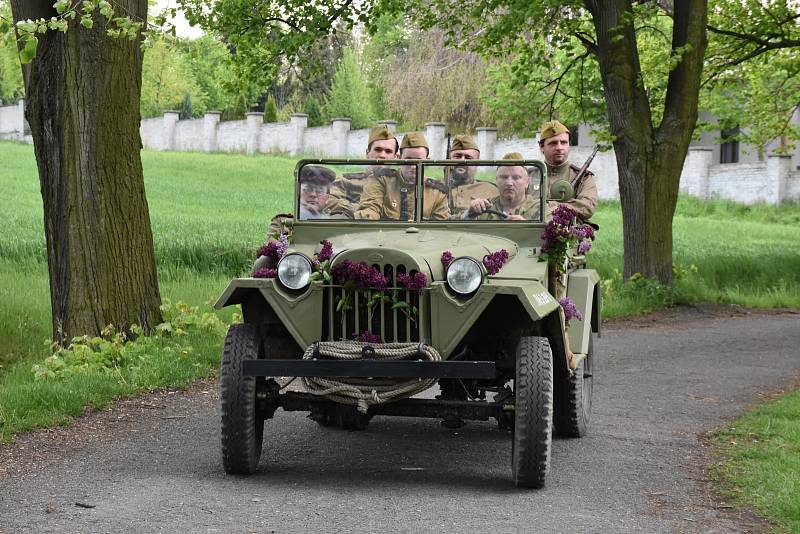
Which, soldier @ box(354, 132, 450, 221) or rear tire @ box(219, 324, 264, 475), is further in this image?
soldier @ box(354, 132, 450, 221)

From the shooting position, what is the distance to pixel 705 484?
745 cm

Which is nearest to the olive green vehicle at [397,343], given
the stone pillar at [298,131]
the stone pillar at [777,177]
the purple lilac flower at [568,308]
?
the purple lilac flower at [568,308]

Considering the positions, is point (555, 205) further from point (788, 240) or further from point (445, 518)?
point (788, 240)

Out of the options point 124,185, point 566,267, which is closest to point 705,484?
point 566,267

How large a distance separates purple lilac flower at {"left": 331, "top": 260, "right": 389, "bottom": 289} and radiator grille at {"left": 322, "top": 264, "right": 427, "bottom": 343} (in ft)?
0.21

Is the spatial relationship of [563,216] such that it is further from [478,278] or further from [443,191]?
[478,278]

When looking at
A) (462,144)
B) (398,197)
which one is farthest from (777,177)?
(398,197)

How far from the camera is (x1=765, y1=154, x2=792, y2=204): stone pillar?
153 ft

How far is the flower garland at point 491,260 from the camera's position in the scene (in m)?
7.43

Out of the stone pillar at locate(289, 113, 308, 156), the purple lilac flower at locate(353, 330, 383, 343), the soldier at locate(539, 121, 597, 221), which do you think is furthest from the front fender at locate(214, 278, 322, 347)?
the stone pillar at locate(289, 113, 308, 156)

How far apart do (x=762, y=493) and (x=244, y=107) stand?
67.1 m

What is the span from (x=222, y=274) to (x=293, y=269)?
41.0 ft

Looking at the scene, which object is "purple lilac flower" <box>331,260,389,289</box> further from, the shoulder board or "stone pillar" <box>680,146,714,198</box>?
"stone pillar" <box>680,146,714,198</box>

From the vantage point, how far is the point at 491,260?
756 centimetres
